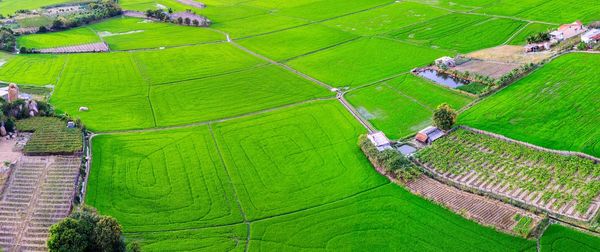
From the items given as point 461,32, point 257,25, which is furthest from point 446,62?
point 257,25

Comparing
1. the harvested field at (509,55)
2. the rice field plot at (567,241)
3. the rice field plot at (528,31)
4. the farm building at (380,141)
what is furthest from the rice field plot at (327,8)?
the rice field plot at (567,241)

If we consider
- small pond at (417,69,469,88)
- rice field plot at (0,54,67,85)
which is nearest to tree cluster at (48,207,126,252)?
rice field plot at (0,54,67,85)

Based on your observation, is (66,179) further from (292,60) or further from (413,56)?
(413,56)

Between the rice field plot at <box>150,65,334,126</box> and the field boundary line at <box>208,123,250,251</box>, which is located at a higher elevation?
the rice field plot at <box>150,65,334,126</box>

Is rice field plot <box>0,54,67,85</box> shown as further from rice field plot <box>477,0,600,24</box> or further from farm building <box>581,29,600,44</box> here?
farm building <box>581,29,600,44</box>

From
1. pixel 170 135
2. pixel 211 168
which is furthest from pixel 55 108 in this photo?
pixel 211 168

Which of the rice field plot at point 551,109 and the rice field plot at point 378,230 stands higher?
the rice field plot at point 551,109

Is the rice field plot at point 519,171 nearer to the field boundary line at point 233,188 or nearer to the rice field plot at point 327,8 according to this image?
the field boundary line at point 233,188
